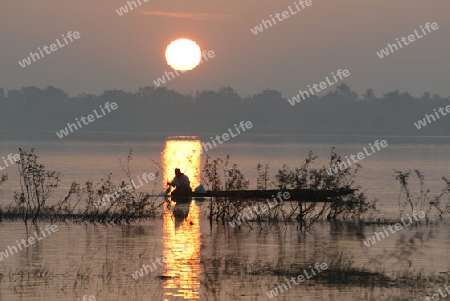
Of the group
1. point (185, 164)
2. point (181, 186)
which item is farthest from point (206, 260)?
point (185, 164)

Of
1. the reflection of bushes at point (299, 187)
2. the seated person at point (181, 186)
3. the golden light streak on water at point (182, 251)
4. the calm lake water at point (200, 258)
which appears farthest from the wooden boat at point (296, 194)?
the seated person at point (181, 186)

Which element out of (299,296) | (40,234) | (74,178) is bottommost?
(299,296)

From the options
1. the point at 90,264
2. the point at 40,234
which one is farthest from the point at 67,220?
the point at 90,264

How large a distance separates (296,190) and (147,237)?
19.0ft

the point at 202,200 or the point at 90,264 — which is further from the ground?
the point at 202,200

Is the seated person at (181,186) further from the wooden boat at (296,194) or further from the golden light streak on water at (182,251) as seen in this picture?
the wooden boat at (296,194)

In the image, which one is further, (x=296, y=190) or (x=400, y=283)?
(x=296, y=190)

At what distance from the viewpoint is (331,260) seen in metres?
22.1

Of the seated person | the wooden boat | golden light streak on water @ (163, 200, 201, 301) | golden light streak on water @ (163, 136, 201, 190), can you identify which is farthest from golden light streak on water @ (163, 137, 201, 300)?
golden light streak on water @ (163, 136, 201, 190)

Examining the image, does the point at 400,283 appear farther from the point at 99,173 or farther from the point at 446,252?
the point at 99,173

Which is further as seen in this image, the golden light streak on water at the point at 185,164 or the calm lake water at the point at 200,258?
the golden light streak on water at the point at 185,164

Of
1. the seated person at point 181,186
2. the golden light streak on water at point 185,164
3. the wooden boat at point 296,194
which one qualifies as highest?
the golden light streak on water at point 185,164

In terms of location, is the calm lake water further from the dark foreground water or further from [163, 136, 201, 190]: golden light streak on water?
[163, 136, 201, 190]: golden light streak on water

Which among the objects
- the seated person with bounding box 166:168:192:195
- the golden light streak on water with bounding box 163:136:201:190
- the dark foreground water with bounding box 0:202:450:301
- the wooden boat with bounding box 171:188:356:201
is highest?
the golden light streak on water with bounding box 163:136:201:190
